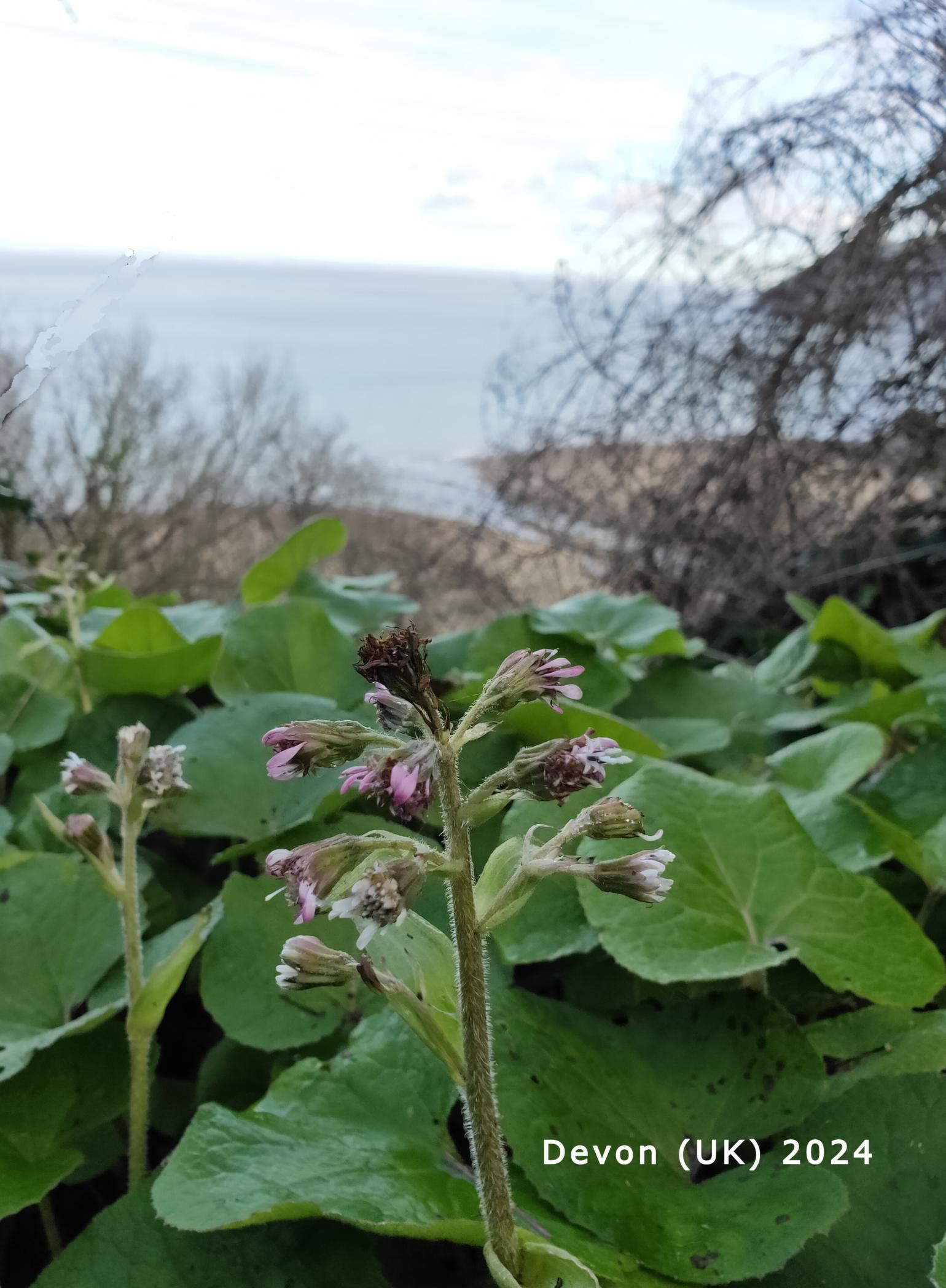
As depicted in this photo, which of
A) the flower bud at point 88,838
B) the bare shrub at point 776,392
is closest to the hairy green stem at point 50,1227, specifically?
the flower bud at point 88,838

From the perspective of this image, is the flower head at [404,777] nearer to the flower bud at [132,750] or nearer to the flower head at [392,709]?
the flower head at [392,709]

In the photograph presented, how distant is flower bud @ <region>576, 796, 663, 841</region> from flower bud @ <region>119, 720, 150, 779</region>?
268 millimetres

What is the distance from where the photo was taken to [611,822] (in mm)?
333

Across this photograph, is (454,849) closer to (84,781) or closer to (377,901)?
(377,901)

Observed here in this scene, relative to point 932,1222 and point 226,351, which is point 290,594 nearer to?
point 932,1222

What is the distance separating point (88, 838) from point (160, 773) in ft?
0.15

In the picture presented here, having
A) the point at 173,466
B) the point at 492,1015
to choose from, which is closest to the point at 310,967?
the point at 492,1015

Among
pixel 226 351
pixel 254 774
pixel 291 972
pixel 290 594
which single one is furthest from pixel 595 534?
pixel 226 351

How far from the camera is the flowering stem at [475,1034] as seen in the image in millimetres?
322

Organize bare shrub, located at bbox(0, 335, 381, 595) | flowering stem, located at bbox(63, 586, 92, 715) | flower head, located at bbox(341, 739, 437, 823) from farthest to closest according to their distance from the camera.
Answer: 1. bare shrub, located at bbox(0, 335, 381, 595)
2. flowering stem, located at bbox(63, 586, 92, 715)
3. flower head, located at bbox(341, 739, 437, 823)

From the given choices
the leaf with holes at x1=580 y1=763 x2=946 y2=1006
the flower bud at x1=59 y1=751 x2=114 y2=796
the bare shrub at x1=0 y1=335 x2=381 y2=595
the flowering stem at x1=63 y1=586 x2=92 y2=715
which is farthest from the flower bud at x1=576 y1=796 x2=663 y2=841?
the bare shrub at x1=0 y1=335 x2=381 y2=595

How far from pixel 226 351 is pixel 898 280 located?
3431 mm

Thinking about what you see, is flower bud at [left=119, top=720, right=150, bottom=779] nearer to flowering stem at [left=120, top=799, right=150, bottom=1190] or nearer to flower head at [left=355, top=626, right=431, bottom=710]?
flowering stem at [left=120, top=799, right=150, bottom=1190]

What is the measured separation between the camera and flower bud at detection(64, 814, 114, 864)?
1.60 ft
